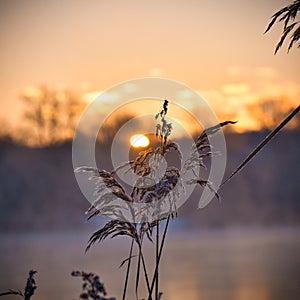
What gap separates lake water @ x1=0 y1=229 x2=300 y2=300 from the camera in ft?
43.3

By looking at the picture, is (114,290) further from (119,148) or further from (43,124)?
(43,124)

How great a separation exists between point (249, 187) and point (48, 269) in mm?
14375

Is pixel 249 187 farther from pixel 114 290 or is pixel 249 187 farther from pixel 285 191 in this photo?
pixel 114 290

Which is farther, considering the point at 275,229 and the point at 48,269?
the point at 275,229

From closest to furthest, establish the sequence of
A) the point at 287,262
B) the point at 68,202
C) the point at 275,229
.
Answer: the point at 287,262 < the point at 68,202 < the point at 275,229

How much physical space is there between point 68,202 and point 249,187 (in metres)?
7.30

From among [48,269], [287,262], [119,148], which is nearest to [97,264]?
[48,269]

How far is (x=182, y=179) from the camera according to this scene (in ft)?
13.5

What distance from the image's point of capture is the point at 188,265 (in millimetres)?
18594

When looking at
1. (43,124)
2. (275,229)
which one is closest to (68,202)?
(43,124)

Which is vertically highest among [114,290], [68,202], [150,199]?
[68,202]

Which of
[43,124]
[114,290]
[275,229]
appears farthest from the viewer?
[275,229]

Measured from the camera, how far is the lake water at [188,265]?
13.2 meters

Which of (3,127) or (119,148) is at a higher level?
(3,127)
